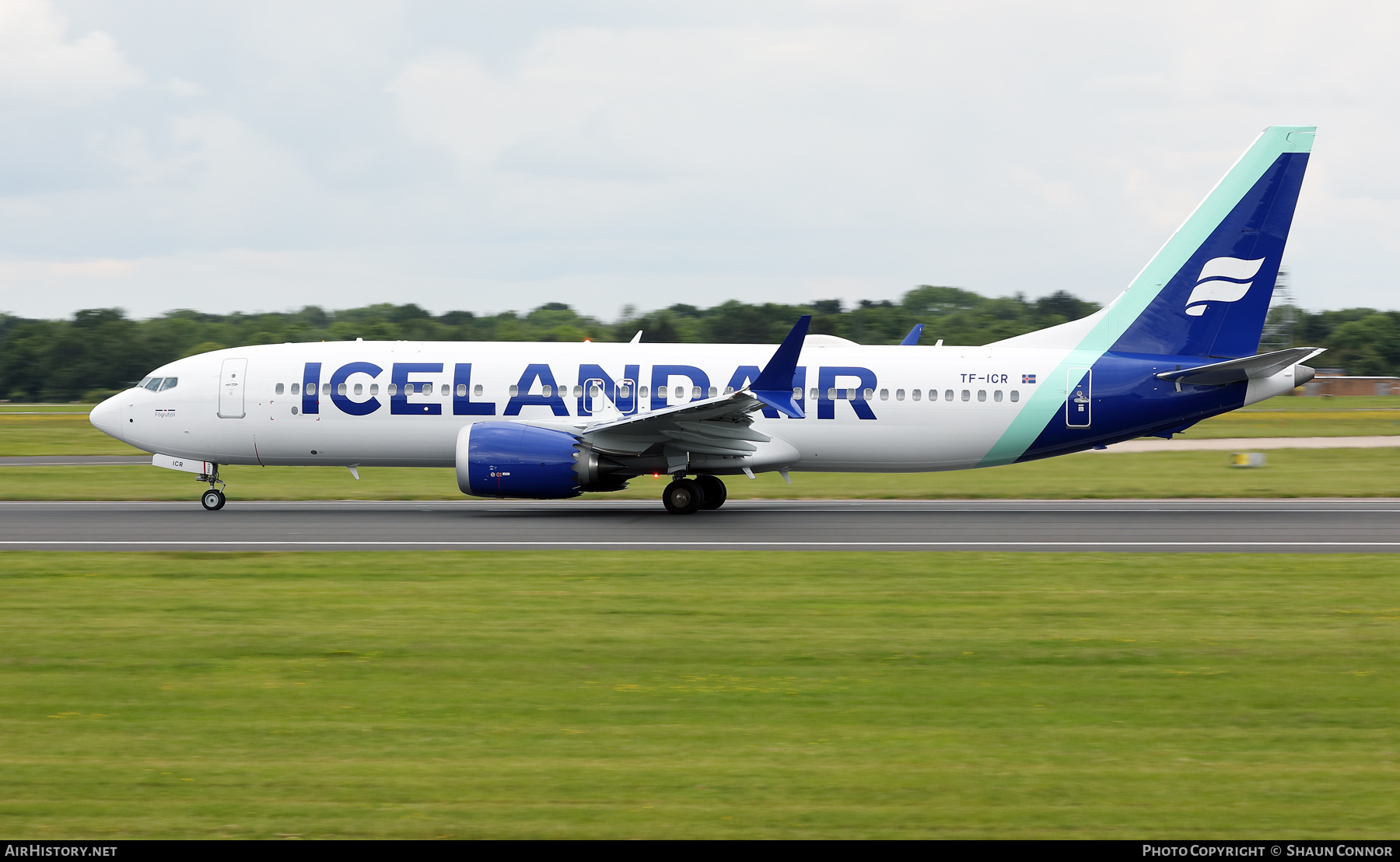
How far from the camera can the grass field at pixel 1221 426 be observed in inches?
1759

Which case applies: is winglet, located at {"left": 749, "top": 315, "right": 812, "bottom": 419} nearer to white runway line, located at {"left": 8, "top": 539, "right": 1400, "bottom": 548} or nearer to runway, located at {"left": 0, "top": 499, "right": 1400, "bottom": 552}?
runway, located at {"left": 0, "top": 499, "right": 1400, "bottom": 552}

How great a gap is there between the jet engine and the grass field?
23044mm

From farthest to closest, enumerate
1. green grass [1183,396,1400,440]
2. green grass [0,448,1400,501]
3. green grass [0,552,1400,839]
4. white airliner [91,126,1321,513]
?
green grass [1183,396,1400,440]
green grass [0,448,1400,501]
white airliner [91,126,1321,513]
green grass [0,552,1400,839]

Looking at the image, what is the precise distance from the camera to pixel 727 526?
74.8 feet

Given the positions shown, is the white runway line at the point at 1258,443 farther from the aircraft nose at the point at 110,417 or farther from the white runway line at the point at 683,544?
the aircraft nose at the point at 110,417

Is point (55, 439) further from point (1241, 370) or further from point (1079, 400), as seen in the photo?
point (1241, 370)

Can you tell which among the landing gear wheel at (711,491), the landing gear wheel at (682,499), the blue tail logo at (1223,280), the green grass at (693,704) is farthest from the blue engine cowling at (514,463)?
the blue tail logo at (1223,280)

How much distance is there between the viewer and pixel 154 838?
689 centimetres

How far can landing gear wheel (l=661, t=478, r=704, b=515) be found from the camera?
24.8 meters

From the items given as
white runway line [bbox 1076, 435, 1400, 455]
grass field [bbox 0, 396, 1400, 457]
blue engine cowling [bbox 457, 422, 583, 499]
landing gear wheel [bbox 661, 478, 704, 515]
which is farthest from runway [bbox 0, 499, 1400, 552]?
grass field [bbox 0, 396, 1400, 457]

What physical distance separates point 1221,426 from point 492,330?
66.6m

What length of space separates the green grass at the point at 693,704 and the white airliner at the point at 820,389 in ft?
27.8
